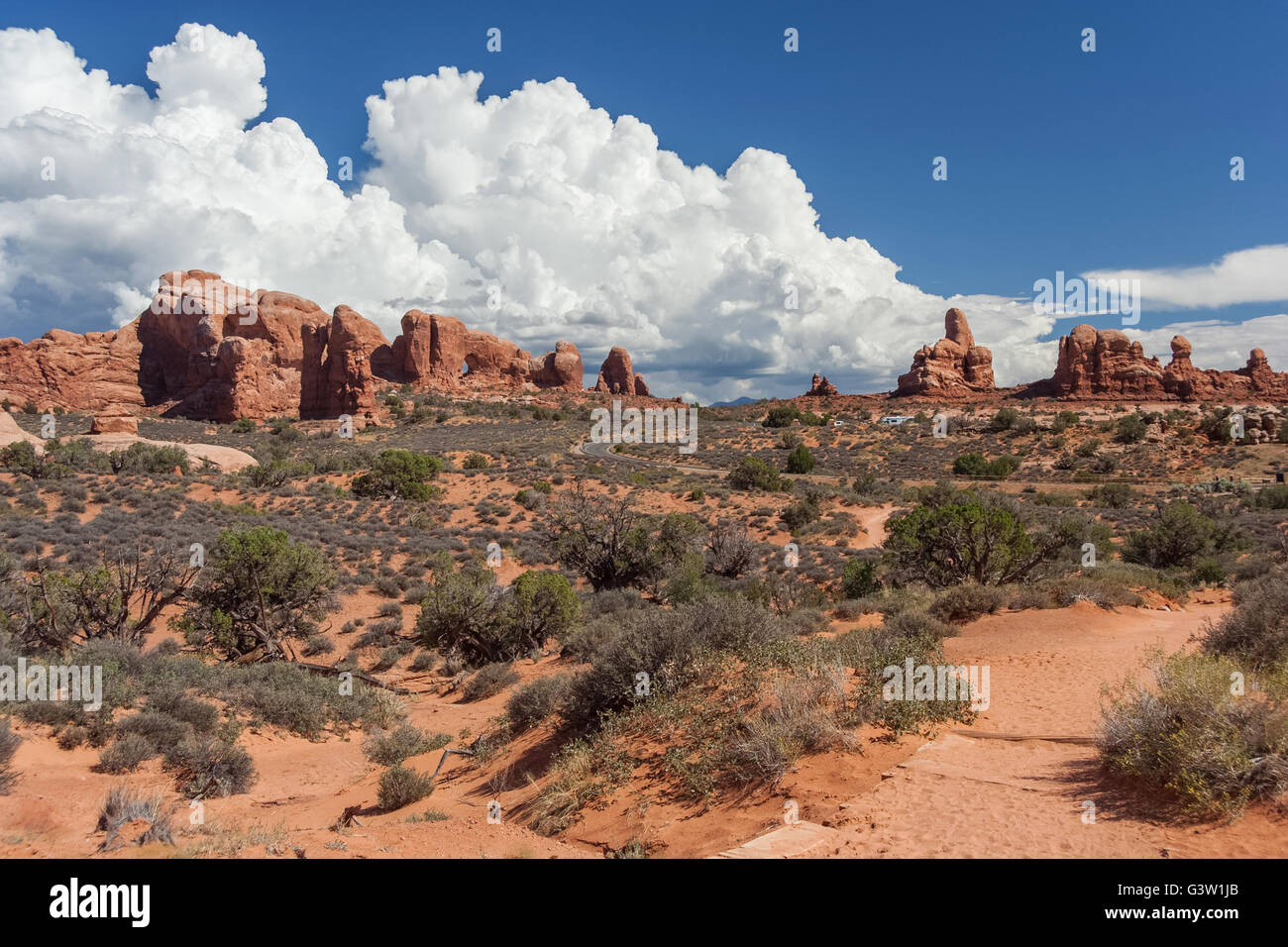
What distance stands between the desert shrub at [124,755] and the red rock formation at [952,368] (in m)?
80.6

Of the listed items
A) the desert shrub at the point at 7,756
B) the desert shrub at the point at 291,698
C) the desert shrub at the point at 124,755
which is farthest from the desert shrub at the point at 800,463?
the desert shrub at the point at 7,756


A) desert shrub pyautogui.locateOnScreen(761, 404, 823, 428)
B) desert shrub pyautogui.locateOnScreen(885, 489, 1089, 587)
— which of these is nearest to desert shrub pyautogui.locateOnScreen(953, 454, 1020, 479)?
desert shrub pyautogui.locateOnScreen(761, 404, 823, 428)

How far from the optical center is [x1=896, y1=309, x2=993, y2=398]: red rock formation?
77750 millimetres

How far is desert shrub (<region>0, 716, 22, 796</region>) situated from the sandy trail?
24.1ft

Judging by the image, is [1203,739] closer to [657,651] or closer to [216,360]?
[657,651]

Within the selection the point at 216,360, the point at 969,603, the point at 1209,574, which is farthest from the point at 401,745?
the point at 216,360

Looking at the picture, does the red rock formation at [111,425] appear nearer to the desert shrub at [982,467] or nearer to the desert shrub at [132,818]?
the desert shrub at [132,818]

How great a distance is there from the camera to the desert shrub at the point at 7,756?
6.23m

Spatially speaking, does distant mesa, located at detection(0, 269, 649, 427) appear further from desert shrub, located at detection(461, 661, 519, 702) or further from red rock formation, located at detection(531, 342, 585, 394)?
desert shrub, located at detection(461, 661, 519, 702)

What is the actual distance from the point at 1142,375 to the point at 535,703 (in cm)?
7890

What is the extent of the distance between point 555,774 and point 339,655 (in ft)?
33.1

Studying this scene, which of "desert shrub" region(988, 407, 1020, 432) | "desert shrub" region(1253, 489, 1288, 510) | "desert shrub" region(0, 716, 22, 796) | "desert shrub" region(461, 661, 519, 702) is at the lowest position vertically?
"desert shrub" region(461, 661, 519, 702)

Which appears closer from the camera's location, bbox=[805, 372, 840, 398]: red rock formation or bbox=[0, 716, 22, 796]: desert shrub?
bbox=[0, 716, 22, 796]: desert shrub
